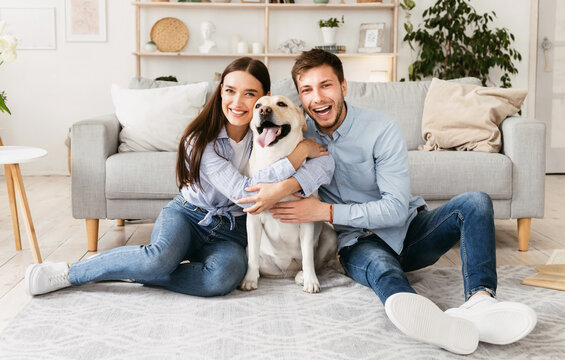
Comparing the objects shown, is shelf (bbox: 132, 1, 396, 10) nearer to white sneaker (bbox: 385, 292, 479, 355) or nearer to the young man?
the young man

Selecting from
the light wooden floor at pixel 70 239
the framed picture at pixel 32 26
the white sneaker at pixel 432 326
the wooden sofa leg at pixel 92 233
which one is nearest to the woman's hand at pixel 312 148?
the white sneaker at pixel 432 326

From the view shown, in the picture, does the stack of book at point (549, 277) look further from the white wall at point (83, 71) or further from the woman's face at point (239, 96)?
the white wall at point (83, 71)

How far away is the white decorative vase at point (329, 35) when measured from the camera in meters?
5.09

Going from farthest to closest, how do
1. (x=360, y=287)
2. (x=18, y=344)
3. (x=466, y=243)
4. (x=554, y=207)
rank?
(x=554, y=207) < (x=360, y=287) < (x=466, y=243) < (x=18, y=344)

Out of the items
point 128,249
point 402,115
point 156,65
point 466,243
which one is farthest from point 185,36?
point 466,243

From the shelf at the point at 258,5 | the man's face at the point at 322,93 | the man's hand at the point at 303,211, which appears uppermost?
the shelf at the point at 258,5

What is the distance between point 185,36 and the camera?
17.1 ft

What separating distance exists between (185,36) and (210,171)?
→ 143 inches

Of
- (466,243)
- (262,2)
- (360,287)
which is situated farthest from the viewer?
(262,2)

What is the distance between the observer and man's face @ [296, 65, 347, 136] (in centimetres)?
180

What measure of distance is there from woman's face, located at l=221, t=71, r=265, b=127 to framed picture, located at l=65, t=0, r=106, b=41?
12.5 ft

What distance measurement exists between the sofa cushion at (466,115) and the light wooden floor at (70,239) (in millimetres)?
513

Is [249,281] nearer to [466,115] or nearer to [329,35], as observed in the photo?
[466,115]

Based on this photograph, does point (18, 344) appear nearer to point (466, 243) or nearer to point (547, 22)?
point (466, 243)
